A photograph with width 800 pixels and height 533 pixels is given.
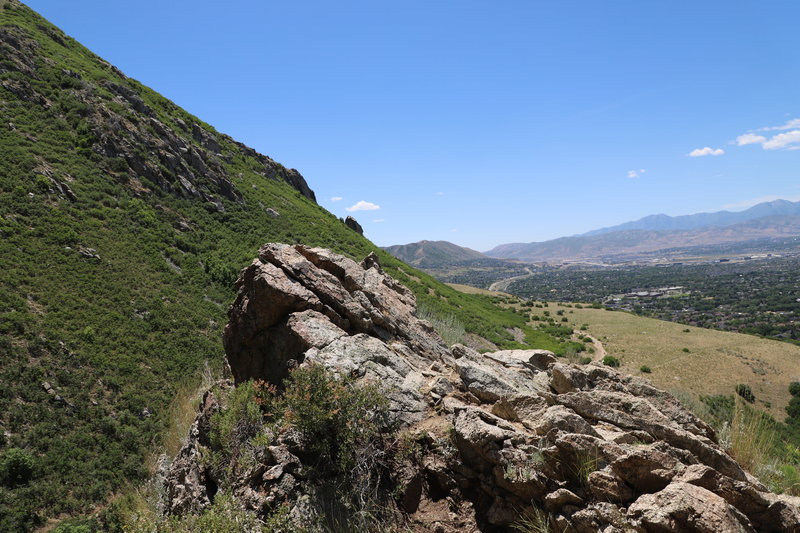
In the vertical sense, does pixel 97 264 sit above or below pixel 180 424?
above

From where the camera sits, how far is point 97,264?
2550 centimetres

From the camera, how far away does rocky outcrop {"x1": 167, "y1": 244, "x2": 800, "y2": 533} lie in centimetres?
494

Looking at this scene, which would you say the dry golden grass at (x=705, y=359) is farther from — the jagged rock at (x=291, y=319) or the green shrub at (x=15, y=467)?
the green shrub at (x=15, y=467)

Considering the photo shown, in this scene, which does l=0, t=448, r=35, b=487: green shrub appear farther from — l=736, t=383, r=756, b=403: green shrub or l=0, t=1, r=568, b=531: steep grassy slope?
l=736, t=383, r=756, b=403: green shrub

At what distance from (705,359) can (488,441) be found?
Answer: 47.3 m

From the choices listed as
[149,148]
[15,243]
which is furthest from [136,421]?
[149,148]

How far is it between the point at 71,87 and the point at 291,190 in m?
32.3

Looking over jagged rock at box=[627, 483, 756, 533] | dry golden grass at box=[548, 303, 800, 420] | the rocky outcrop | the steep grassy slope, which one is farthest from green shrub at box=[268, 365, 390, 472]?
dry golden grass at box=[548, 303, 800, 420]

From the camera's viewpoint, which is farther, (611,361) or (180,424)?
(611,361)

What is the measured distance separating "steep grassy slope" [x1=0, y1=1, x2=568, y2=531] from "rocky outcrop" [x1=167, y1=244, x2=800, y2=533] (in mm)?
10430

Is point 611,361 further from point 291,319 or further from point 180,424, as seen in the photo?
point 180,424

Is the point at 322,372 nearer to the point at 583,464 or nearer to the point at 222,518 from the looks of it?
the point at 222,518

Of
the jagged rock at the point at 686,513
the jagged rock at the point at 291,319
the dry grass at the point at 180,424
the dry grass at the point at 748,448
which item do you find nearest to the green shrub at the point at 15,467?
the dry grass at the point at 180,424

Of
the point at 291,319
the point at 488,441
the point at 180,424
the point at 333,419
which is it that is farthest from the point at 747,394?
the point at 180,424
